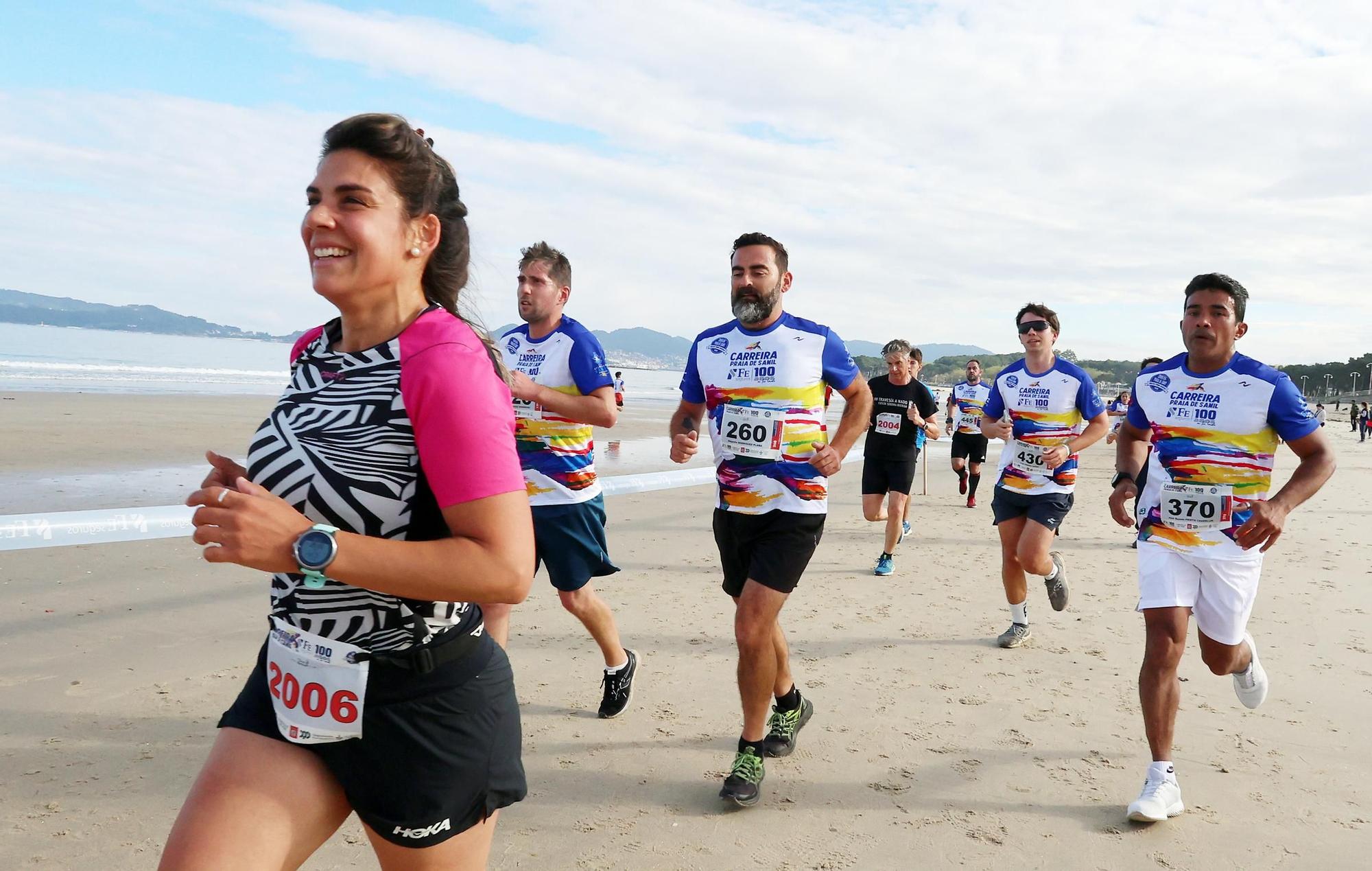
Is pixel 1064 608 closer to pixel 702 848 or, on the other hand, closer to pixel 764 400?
pixel 764 400

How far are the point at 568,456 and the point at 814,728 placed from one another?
6.39 feet

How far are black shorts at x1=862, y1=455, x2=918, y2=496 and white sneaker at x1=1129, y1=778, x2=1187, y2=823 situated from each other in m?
5.61

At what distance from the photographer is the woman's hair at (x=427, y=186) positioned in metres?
1.92

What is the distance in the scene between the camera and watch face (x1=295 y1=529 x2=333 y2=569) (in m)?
1.63

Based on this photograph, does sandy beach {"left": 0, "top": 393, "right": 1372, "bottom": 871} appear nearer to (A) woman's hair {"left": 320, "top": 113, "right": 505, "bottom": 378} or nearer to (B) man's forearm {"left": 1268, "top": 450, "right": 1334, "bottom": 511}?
(B) man's forearm {"left": 1268, "top": 450, "right": 1334, "bottom": 511}

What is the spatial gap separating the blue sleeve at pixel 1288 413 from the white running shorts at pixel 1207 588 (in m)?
0.58

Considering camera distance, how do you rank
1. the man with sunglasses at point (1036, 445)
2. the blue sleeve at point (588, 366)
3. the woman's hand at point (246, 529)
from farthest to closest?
the man with sunglasses at point (1036, 445) → the blue sleeve at point (588, 366) → the woman's hand at point (246, 529)

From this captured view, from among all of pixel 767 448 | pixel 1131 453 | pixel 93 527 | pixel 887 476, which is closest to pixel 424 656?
pixel 767 448

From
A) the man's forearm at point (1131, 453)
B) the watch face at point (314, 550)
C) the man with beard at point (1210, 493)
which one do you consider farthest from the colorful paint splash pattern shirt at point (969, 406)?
the watch face at point (314, 550)

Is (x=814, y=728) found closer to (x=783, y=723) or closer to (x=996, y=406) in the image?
(x=783, y=723)

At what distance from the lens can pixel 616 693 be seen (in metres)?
5.02

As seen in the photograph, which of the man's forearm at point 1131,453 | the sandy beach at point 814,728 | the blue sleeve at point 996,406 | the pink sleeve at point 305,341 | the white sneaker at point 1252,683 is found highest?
the pink sleeve at point 305,341

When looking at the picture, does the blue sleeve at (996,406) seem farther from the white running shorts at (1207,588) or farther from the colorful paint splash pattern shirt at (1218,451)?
the white running shorts at (1207,588)

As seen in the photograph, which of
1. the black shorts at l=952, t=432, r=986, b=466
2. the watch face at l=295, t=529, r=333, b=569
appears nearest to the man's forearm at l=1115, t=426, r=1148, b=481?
the watch face at l=295, t=529, r=333, b=569
